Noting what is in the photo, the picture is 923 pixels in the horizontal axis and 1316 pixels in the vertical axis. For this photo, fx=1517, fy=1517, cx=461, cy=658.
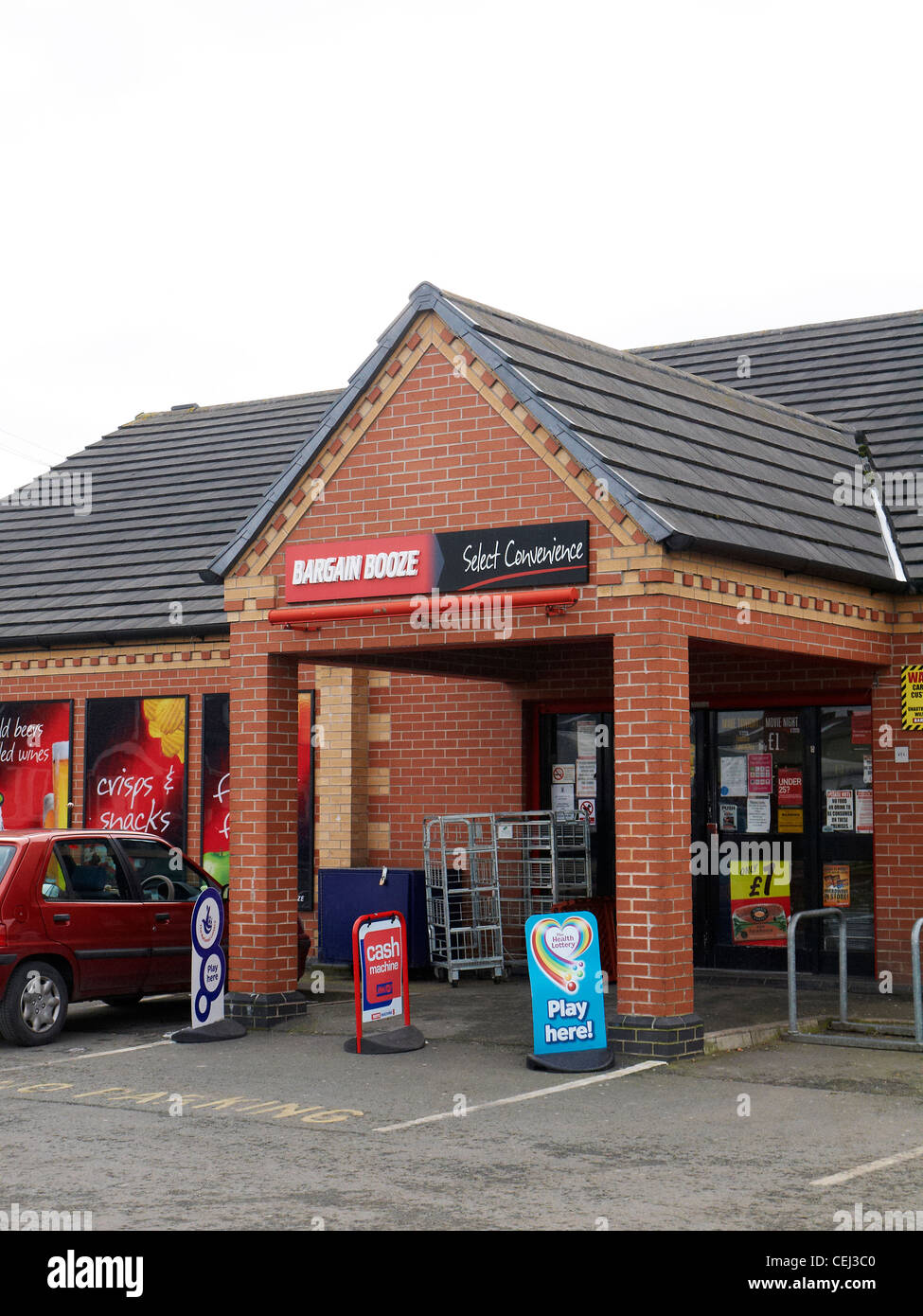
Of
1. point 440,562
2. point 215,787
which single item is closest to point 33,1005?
point 440,562

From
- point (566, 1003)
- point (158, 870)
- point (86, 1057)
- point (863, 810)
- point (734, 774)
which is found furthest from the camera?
point (734, 774)

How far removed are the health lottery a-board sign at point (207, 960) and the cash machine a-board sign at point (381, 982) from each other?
4.15ft

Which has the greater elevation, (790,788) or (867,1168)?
(790,788)

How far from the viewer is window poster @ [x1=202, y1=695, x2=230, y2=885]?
663 inches

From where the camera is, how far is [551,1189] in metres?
7.06

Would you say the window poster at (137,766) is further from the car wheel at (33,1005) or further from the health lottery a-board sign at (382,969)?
the health lottery a-board sign at (382,969)

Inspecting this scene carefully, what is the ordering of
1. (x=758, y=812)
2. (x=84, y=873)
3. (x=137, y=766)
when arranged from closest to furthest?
(x=84, y=873) < (x=758, y=812) < (x=137, y=766)

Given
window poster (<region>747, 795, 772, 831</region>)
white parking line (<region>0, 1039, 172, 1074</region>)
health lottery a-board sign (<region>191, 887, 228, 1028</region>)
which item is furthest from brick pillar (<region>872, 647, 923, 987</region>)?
white parking line (<region>0, 1039, 172, 1074</region>)

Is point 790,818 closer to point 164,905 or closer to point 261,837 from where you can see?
point 261,837

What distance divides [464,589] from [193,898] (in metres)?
4.12

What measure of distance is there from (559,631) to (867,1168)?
465 centimetres

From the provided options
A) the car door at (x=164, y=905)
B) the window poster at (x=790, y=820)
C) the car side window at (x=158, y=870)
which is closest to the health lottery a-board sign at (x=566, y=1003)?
the car door at (x=164, y=905)

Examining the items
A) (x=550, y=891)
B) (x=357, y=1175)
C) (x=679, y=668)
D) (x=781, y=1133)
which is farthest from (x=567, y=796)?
(x=357, y=1175)

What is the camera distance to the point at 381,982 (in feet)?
37.3
